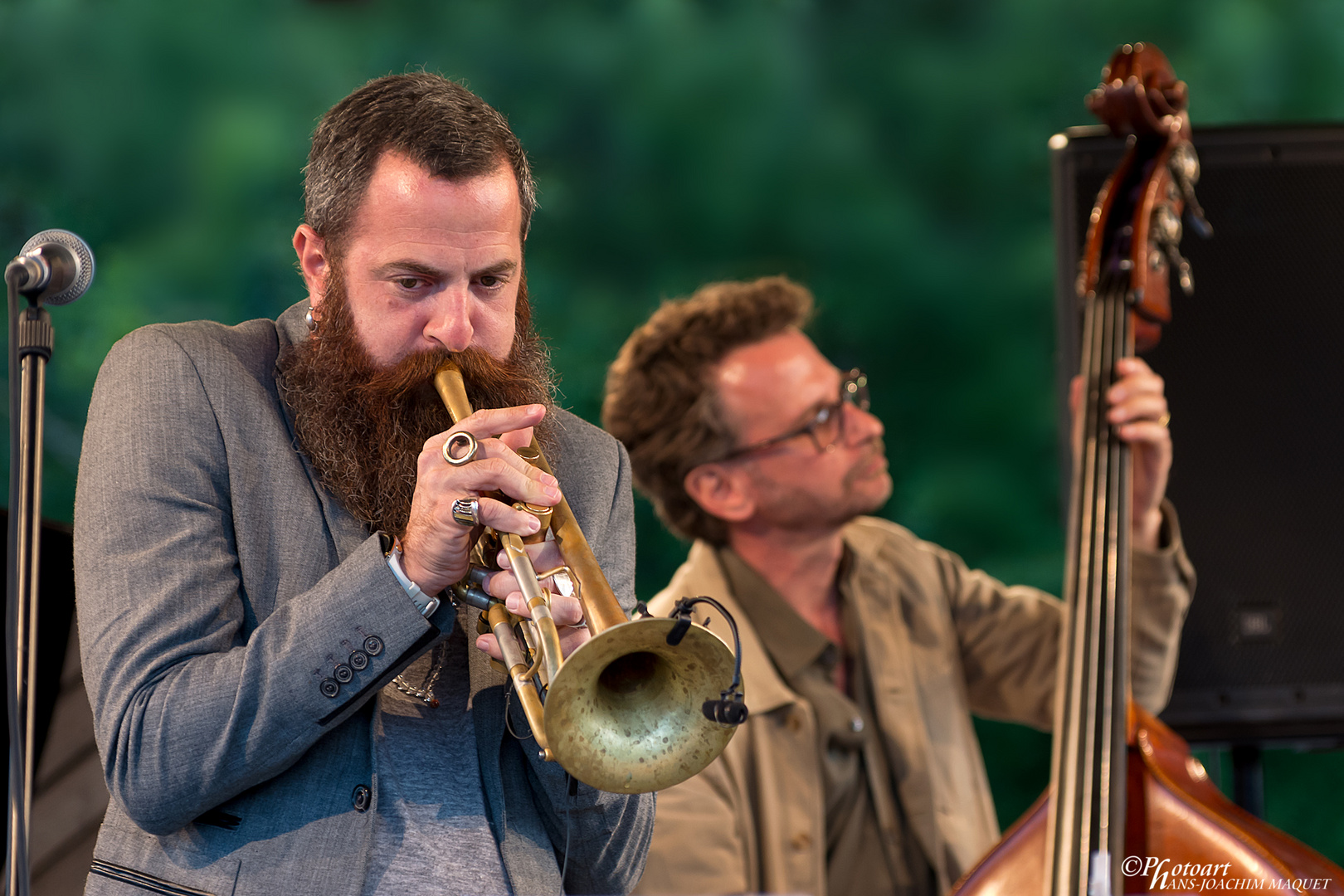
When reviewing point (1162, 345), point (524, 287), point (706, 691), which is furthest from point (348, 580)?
point (1162, 345)

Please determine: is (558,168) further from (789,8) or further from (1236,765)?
(1236,765)

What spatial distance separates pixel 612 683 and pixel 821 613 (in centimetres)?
180

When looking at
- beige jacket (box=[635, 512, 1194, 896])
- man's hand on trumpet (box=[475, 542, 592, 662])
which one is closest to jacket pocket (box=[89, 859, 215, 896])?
man's hand on trumpet (box=[475, 542, 592, 662])

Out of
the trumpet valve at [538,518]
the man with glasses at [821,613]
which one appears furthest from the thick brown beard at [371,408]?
the man with glasses at [821,613]

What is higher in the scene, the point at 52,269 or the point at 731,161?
the point at 52,269

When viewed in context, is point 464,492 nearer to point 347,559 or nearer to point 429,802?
point 347,559

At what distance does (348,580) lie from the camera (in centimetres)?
140

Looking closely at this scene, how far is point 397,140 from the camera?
5.07 feet

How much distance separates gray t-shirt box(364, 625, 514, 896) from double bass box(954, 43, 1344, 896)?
2.76 feet

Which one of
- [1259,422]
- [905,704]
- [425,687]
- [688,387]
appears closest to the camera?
[425,687]

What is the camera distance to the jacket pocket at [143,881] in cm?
141

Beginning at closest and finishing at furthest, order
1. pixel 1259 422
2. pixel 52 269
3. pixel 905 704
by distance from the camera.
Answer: pixel 52 269, pixel 1259 422, pixel 905 704

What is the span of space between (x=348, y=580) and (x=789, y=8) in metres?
3.59

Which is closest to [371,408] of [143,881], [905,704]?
[143,881]
